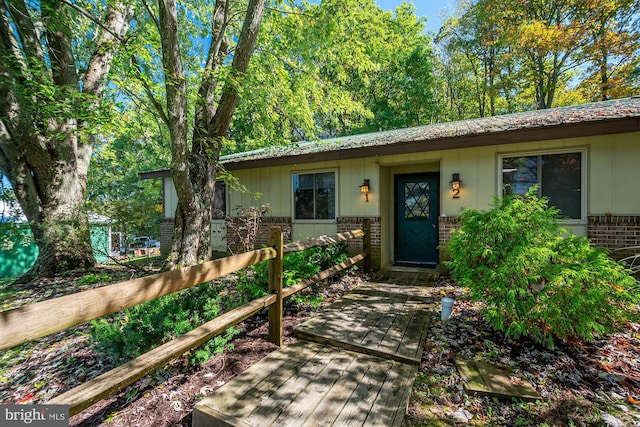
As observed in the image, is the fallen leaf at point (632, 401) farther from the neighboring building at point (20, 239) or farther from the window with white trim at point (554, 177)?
the neighboring building at point (20, 239)

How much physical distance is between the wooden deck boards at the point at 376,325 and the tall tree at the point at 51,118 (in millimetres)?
5324

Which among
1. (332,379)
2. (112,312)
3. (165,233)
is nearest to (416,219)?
Result: (332,379)

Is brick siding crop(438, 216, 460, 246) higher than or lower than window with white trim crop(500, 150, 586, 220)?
lower

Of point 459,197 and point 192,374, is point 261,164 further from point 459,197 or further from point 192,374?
point 192,374

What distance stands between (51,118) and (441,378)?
28.0ft

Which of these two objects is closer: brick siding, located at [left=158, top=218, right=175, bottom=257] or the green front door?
the green front door

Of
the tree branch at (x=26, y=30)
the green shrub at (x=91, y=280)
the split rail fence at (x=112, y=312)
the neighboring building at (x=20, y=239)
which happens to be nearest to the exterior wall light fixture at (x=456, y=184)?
the split rail fence at (x=112, y=312)

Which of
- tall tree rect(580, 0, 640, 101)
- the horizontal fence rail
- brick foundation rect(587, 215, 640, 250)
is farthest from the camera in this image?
tall tree rect(580, 0, 640, 101)

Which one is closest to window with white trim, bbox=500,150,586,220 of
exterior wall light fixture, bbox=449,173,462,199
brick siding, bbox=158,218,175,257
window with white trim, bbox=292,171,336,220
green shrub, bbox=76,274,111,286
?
exterior wall light fixture, bbox=449,173,462,199

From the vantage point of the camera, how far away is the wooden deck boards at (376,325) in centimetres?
291

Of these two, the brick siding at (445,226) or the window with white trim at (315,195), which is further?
the window with white trim at (315,195)

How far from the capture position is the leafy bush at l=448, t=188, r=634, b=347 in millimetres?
2656

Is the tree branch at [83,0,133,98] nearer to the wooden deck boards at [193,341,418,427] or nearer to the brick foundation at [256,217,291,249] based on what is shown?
the brick foundation at [256,217,291,249]

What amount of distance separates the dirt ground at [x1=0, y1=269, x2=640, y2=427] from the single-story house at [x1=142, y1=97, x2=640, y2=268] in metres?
2.57
